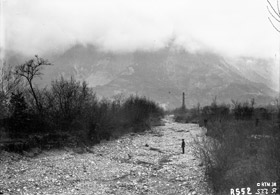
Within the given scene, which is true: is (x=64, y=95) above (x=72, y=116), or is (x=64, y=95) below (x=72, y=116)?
above

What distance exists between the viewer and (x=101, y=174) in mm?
19641

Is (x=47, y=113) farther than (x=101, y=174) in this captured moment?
Yes

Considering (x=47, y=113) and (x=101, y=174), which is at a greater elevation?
(x=47, y=113)

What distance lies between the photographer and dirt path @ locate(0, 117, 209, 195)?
52.3 ft

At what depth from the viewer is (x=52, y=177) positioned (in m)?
18.2

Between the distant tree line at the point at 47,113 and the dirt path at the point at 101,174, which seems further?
the distant tree line at the point at 47,113

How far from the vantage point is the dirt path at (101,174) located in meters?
15.9

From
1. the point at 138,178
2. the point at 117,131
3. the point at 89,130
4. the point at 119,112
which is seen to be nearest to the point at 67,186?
the point at 138,178

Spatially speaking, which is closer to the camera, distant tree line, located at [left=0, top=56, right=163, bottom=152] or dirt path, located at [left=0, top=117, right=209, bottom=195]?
dirt path, located at [left=0, top=117, right=209, bottom=195]

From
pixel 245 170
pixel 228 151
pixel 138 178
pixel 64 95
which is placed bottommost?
pixel 138 178

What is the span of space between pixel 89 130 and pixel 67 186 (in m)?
17.4

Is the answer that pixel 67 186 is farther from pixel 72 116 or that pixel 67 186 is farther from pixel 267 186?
pixel 72 116

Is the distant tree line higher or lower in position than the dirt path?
higher

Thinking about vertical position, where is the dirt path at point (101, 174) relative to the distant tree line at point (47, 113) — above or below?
below
